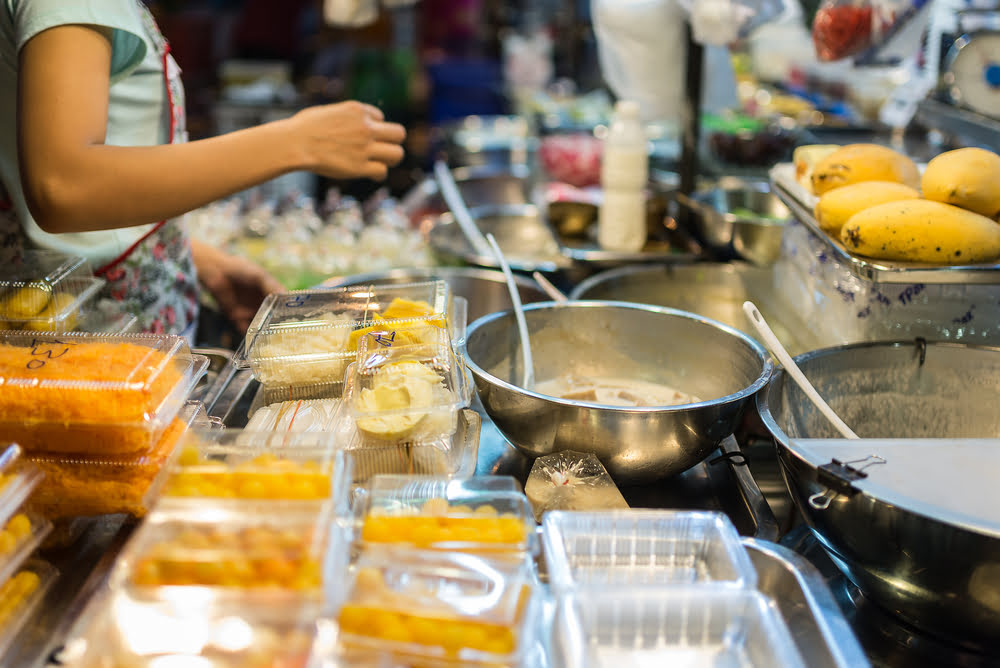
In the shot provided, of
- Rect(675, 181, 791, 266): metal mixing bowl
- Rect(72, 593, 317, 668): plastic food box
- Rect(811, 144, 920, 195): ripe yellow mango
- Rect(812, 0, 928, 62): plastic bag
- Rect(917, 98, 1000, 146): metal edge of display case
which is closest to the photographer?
Rect(72, 593, 317, 668): plastic food box

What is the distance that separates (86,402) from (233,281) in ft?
3.71

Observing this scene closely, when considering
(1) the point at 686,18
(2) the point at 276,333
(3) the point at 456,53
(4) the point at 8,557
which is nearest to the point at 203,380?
(2) the point at 276,333

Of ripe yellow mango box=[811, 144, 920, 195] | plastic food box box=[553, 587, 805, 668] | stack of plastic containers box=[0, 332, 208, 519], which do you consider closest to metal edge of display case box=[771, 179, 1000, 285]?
ripe yellow mango box=[811, 144, 920, 195]

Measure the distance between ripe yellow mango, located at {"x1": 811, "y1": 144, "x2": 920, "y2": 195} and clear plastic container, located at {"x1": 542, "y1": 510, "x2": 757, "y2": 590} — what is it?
0.83m

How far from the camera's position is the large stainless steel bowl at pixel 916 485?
86cm

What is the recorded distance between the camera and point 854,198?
135cm

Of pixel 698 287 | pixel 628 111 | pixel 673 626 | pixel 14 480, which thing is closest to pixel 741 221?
pixel 698 287

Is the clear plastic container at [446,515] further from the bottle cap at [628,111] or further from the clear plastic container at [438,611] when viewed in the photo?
the bottle cap at [628,111]

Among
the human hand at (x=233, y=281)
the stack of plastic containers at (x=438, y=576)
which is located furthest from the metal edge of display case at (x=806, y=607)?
the human hand at (x=233, y=281)

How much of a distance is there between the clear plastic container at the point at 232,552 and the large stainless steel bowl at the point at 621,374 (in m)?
0.40

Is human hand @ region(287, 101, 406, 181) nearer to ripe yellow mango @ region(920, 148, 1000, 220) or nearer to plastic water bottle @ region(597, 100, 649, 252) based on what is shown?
plastic water bottle @ region(597, 100, 649, 252)

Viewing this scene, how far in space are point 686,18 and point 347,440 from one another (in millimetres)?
1680

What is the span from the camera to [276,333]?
128 centimetres

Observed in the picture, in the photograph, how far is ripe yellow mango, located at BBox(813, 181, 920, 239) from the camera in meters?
1.34
